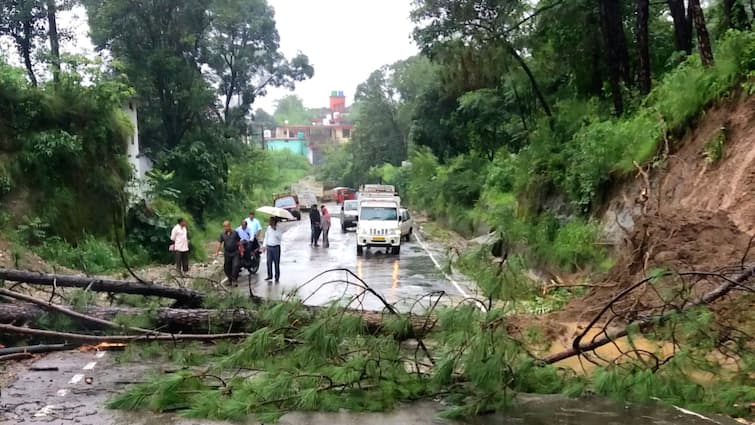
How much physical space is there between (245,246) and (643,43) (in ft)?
36.0

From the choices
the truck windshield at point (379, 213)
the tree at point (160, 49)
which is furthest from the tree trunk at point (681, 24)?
the tree at point (160, 49)

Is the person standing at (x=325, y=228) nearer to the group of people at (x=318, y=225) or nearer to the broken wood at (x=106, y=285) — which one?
the group of people at (x=318, y=225)

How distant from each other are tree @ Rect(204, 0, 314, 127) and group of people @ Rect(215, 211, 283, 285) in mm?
17260

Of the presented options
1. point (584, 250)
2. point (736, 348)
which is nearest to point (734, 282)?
point (736, 348)

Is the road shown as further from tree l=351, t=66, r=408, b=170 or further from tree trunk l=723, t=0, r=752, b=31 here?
tree l=351, t=66, r=408, b=170

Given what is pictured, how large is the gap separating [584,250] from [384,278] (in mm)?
5389

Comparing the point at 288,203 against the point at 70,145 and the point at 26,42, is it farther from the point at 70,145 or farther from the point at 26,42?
the point at 70,145

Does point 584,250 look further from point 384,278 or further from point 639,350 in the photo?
point 639,350

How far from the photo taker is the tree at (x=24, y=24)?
2639 centimetres

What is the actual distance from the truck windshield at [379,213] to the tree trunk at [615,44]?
10.0 metres

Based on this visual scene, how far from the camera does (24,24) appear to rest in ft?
87.8

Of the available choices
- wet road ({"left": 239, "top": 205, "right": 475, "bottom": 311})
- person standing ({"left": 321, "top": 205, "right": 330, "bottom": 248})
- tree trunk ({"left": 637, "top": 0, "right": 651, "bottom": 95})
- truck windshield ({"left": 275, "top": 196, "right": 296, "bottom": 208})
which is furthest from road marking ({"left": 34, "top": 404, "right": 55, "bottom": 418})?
truck windshield ({"left": 275, "top": 196, "right": 296, "bottom": 208})

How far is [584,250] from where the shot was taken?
1580 centimetres

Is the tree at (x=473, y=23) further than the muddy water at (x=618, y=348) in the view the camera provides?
Yes
